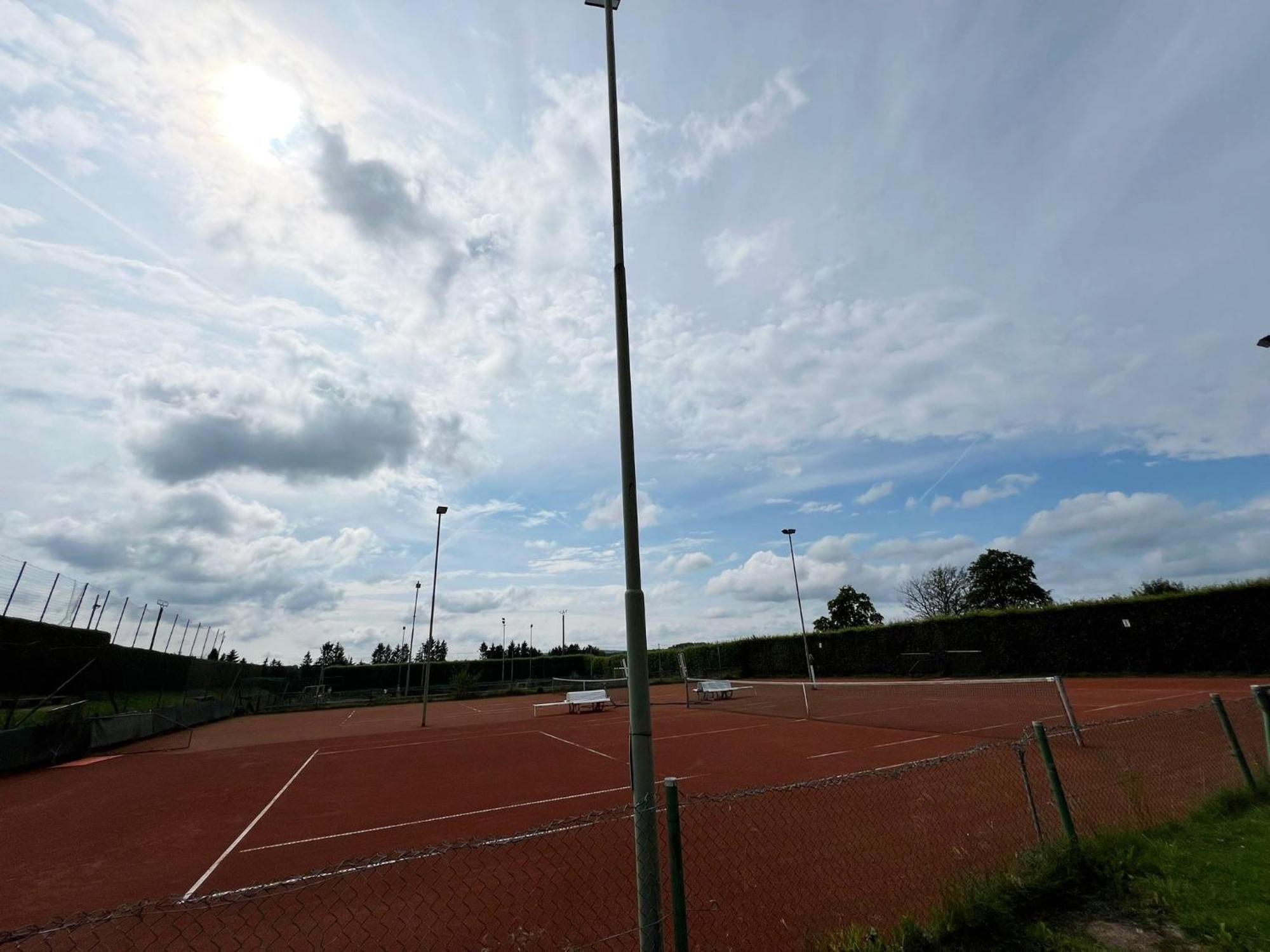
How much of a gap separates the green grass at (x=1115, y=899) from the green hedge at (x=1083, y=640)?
2402 centimetres

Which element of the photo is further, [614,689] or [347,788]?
[614,689]

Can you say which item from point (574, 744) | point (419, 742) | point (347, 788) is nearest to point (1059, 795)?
A: point (347, 788)

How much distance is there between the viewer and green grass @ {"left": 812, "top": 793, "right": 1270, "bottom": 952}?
15.0ft

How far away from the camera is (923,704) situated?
885 inches

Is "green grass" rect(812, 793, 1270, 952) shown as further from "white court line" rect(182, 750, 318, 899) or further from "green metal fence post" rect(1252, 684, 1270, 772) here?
"white court line" rect(182, 750, 318, 899)

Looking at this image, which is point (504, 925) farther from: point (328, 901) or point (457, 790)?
point (457, 790)

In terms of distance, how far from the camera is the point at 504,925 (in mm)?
5656

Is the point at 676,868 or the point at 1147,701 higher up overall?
the point at 1147,701

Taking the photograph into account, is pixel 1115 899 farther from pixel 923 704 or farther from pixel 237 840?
pixel 923 704

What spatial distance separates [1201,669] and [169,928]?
111ft

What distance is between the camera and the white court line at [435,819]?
29.2 ft

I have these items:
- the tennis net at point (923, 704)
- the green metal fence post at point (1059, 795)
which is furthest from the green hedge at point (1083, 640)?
the green metal fence post at point (1059, 795)

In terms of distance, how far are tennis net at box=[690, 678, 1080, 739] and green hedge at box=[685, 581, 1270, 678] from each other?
491cm

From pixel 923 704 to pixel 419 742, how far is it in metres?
18.7
